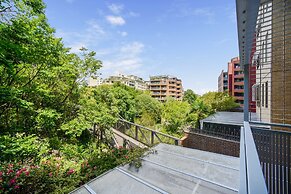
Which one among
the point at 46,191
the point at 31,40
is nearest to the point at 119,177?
the point at 46,191

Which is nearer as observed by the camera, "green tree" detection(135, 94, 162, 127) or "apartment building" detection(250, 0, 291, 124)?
"apartment building" detection(250, 0, 291, 124)

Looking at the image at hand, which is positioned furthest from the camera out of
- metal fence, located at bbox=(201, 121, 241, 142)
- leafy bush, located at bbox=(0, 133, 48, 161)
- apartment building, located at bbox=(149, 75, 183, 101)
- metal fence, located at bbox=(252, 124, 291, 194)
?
apartment building, located at bbox=(149, 75, 183, 101)

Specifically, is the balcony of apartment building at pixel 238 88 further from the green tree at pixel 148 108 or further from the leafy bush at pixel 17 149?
the leafy bush at pixel 17 149

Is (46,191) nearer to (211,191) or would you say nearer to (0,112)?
(211,191)

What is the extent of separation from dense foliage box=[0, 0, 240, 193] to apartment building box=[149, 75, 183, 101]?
40.3m

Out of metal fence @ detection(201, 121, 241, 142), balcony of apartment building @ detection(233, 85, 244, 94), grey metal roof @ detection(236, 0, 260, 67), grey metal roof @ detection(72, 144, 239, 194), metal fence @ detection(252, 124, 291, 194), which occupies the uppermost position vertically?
balcony of apartment building @ detection(233, 85, 244, 94)

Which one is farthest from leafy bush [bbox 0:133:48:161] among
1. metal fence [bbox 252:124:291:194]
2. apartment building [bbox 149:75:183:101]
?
apartment building [bbox 149:75:183:101]

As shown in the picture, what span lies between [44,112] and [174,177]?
586 cm

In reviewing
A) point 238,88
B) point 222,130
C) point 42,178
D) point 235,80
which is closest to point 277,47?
point 42,178

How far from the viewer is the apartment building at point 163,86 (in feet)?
167

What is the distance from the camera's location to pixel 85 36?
9664 mm

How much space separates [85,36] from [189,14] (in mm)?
6619

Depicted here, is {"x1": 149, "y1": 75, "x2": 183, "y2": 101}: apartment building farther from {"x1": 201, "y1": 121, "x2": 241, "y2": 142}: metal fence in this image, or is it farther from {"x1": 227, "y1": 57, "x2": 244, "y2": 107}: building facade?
{"x1": 201, "y1": 121, "x2": 241, "y2": 142}: metal fence

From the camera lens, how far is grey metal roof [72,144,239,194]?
2328 millimetres
